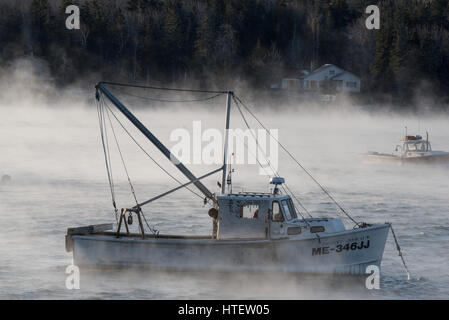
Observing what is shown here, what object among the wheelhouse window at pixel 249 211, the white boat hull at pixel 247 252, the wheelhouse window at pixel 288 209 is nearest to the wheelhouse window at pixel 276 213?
the wheelhouse window at pixel 288 209

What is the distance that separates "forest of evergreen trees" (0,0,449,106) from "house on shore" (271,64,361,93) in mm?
1942

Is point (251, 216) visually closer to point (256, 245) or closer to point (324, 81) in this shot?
point (256, 245)

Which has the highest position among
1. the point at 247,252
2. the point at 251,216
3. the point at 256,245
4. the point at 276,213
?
the point at 276,213

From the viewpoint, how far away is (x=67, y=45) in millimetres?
153875

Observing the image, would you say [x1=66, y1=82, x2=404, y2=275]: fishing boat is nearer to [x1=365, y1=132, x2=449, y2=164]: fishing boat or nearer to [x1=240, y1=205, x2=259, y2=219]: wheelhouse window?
[x1=240, y1=205, x2=259, y2=219]: wheelhouse window

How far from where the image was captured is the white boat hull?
3631 cm

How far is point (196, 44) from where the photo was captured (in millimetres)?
155875

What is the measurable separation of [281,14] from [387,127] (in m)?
38.4

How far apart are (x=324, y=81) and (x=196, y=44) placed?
2235 cm

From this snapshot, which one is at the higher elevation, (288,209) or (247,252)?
(288,209)

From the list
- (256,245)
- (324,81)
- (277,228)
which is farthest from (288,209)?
(324,81)

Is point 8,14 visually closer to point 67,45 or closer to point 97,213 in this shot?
point 67,45
